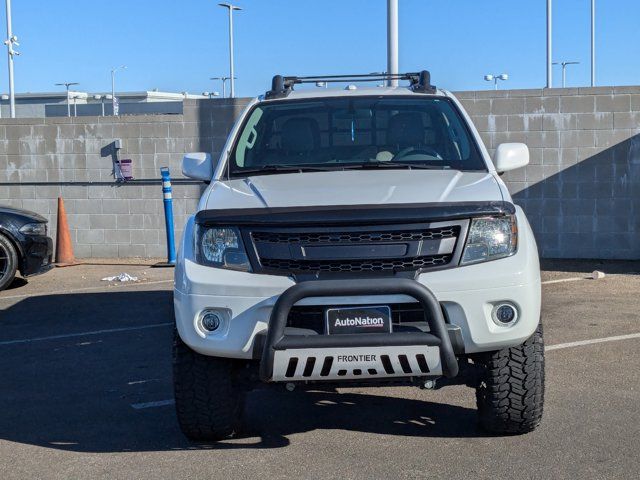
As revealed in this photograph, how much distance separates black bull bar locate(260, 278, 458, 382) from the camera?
A: 4.22 meters

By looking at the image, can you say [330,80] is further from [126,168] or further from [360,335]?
[126,168]

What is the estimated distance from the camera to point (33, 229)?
1103 centimetres

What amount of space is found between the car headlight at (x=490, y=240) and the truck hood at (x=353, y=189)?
0.43 ft

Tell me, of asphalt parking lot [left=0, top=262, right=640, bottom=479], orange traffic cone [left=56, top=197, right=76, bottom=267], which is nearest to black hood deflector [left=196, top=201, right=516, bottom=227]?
asphalt parking lot [left=0, top=262, right=640, bottom=479]

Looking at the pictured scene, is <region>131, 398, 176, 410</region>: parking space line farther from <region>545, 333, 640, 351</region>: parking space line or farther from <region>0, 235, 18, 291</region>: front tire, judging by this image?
<region>0, 235, 18, 291</region>: front tire

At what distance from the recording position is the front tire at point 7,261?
35.5 feet

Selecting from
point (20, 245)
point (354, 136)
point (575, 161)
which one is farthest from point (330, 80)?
point (575, 161)

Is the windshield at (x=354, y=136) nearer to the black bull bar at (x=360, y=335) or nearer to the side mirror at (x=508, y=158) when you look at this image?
the side mirror at (x=508, y=158)

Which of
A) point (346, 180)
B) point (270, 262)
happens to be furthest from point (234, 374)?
point (346, 180)

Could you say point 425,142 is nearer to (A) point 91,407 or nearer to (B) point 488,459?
(B) point 488,459

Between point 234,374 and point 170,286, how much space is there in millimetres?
6525

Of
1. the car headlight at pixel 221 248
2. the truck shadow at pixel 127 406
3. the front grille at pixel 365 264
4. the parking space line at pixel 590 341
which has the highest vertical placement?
the car headlight at pixel 221 248

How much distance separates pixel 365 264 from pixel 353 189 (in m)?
0.52

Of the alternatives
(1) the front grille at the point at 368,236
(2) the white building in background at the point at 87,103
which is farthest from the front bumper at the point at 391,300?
(2) the white building in background at the point at 87,103
